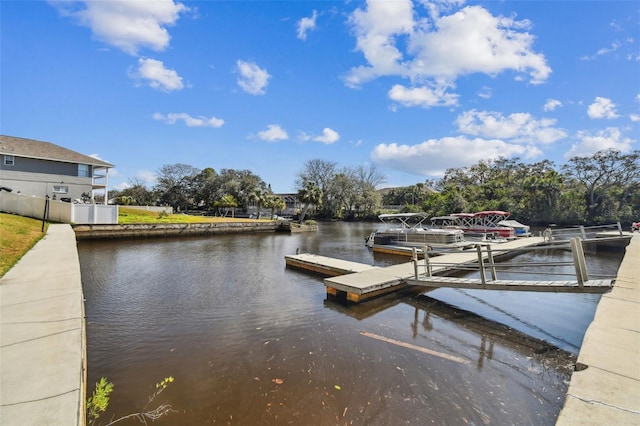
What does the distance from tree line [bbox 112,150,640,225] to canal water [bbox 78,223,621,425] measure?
34920mm

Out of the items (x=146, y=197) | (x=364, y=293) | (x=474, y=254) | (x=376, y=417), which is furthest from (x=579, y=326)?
(x=146, y=197)

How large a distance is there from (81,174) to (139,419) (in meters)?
34.3

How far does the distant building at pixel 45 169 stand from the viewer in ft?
88.9

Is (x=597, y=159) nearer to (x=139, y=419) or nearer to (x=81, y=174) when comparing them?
(x=139, y=419)

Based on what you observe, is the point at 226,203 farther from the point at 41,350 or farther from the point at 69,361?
the point at 69,361

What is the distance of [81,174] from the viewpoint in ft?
99.7

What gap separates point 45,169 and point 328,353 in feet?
114

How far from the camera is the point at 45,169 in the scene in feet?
93.8

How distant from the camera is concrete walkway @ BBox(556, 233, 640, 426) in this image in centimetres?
301

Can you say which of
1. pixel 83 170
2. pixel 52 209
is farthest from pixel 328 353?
pixel 83 170

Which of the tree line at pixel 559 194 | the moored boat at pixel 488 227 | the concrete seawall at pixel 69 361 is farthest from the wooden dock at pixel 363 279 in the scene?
the tree line at pixel 559 194

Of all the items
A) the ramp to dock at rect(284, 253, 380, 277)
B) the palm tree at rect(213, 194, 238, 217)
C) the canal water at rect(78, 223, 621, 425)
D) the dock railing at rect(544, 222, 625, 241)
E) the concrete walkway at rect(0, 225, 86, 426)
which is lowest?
the canal water at rect(78, 223, 621, 425)

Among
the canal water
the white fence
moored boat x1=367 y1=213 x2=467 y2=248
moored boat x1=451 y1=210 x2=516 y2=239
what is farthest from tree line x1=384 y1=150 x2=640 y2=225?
the white fence

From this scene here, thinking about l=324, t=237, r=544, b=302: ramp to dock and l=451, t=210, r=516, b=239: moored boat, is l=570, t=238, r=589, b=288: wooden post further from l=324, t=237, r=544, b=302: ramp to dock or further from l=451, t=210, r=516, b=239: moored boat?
l=451, t=210, r=516, b=239: moored boat
